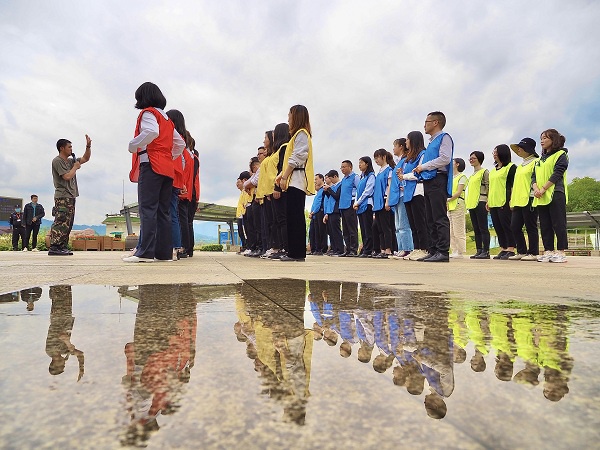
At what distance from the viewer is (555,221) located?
20.1 ft

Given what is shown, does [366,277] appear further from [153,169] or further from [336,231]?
[336,231]

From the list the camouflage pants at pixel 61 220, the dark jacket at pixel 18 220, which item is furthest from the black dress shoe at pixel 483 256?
the dark jacket at pixel 18 220

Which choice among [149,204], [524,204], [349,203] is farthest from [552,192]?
[149,204]

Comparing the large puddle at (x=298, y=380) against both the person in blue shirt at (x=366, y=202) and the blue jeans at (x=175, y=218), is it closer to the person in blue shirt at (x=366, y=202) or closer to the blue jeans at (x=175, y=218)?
the blue jeans at (x=175, y=218)

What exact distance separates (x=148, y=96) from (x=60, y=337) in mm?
4344

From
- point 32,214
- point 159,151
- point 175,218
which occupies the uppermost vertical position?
point 32,214

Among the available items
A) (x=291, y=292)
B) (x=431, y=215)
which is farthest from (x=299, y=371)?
(x=431, y=215)

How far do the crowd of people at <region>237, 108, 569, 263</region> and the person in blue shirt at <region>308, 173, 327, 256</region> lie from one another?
1.11 metres

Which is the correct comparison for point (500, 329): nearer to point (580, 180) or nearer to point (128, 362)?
point (128, 362)

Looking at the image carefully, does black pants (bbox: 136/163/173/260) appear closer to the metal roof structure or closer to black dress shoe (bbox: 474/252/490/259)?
black dress shoe (bbox: 474/252/490/259)

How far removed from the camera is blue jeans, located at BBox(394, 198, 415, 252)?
7.24 m

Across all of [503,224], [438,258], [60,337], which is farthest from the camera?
[503,224]

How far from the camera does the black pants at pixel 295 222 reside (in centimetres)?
525

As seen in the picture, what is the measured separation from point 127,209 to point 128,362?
23948 millimetres
